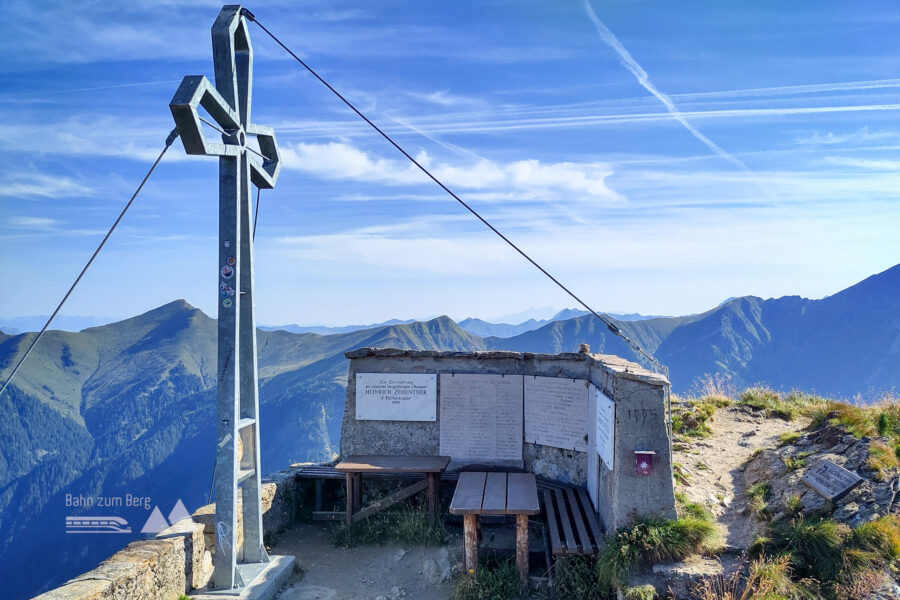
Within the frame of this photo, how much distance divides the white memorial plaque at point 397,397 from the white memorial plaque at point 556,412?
64.7 inches

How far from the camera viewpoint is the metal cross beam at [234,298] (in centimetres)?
679

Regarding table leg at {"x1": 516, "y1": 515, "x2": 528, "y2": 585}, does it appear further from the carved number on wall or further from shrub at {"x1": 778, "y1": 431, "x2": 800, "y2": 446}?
shrub at {"x1": 778, "y1": 431, "x2": 800, "y2": 446}

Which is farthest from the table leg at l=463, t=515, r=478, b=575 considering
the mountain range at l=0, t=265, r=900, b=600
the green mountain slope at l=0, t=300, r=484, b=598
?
the green mountain slope at l=0, t=300, r=484, b=598

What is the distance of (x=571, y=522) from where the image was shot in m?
7.79

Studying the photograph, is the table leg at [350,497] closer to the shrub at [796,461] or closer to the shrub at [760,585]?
the shrub at [760,585]

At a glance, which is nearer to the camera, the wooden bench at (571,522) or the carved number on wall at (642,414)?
the carved number on wall at (642,414)

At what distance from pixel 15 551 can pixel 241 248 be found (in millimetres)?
130663

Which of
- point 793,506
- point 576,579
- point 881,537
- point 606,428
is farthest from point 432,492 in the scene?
point 881,537

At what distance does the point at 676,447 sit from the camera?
10.5 metres

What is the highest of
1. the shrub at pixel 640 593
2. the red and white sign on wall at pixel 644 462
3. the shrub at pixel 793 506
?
the red and white sign on wall at pixel 644 462

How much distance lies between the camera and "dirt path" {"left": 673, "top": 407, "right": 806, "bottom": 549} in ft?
24.0

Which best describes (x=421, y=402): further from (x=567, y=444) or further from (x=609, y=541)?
(x=609, y=541)

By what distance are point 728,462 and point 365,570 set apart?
243 inches

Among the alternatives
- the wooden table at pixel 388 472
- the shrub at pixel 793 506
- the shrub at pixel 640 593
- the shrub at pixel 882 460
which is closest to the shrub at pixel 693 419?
the shrub at pixel 882 460
